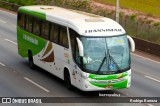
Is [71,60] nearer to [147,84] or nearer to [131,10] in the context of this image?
[147,84]

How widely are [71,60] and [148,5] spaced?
4536 cm

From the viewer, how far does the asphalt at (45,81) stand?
18750 millimetres

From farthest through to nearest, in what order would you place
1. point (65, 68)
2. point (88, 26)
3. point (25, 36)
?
point (25, 36) → point (65, 68) → point (88, 26)

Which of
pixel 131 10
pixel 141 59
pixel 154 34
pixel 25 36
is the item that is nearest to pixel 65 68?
pixel 25 36

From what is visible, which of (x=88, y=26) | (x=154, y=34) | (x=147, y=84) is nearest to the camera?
(x=88, y=26)

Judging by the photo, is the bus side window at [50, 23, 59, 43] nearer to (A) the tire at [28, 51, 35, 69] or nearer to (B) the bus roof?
(B) the bus roof

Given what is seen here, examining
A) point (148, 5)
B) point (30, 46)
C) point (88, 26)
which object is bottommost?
point (148, 5)

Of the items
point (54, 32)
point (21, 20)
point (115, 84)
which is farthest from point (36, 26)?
point (115, 84)

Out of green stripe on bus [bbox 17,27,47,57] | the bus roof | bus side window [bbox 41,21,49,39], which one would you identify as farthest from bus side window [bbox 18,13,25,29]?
the bus roof

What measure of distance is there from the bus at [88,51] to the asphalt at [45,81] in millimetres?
586

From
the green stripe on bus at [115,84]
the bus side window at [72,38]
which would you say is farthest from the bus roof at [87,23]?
the green stripe on bus at [115,84]

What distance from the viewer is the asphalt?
18.8 metres

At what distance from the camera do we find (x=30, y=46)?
78.1 ft

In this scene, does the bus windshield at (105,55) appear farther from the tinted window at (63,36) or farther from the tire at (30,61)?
the tire at (30,61)
